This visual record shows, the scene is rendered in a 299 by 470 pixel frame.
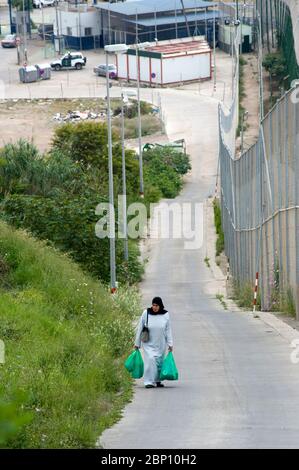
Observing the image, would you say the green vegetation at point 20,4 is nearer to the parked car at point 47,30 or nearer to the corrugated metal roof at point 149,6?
the parked car at point 47,30

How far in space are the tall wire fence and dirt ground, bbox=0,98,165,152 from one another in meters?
39.6

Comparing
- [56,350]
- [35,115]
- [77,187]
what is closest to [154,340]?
[56,350]

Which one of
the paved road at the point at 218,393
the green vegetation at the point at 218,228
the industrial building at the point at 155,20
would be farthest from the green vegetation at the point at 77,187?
the industrial building at the point at 155,20

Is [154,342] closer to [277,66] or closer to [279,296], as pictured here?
[279,296]

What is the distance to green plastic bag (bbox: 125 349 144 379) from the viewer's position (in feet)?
50.5

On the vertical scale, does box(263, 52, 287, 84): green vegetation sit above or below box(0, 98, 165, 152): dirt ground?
above

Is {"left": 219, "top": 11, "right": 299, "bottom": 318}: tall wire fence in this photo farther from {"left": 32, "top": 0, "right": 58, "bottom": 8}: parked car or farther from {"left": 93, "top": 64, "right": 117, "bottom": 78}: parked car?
{"left": 32, "top": 0, "right": 58, "bottom": 8}: parked car

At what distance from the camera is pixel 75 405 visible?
1327 centimetres

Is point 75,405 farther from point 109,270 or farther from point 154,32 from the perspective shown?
point 154,32

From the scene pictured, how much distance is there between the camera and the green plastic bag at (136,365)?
15.4m

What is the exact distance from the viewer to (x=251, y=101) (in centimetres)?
6569

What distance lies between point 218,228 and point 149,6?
208 ft

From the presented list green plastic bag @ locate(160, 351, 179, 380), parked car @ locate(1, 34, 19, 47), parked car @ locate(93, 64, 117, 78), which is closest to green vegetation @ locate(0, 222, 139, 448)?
green plastic bag @ locate(160, 351, 179, 380)

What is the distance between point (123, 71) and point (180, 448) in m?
86.7
